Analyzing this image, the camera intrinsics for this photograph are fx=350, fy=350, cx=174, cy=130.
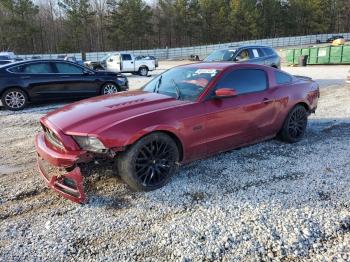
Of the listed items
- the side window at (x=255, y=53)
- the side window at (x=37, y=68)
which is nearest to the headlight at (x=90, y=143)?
the side window at (x=37, y=68)

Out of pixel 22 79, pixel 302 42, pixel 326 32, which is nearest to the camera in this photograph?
pixel 22 79

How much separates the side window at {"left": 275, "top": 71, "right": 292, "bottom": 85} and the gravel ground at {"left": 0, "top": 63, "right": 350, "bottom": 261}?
4.05 ft

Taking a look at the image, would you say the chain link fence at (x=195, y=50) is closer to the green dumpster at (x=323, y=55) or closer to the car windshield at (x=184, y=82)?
the green dumpster at (x=323, y=55)

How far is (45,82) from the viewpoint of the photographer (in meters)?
10.1

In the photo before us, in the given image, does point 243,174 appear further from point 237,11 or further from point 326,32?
point 326,32

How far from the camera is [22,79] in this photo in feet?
32.4

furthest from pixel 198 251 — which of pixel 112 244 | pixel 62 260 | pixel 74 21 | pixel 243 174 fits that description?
pixel 74 21

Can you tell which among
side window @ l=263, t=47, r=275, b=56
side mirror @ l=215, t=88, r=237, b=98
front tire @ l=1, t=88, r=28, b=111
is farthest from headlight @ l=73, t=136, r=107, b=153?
side window @ l=263, t=47, r=275, b=56

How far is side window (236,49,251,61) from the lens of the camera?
40.5ft

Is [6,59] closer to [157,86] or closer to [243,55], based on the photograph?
[243,55]

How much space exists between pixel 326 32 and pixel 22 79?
271ft

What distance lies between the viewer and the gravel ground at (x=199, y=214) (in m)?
3.09

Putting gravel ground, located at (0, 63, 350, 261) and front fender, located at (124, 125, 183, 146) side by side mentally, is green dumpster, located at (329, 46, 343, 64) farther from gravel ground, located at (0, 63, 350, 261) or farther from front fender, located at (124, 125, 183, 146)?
front fender, located at (124, 125, 183, 146)

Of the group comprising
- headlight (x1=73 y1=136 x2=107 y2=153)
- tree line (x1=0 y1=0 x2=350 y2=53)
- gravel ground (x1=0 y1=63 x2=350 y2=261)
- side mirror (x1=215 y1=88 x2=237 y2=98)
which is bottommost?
gravel ground (x1=0 y1=63 x2=350 y2=261)
